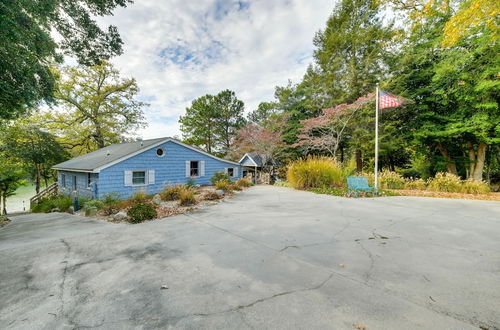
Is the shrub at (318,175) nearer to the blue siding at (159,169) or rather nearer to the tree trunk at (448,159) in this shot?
the blue siding at (159,169)

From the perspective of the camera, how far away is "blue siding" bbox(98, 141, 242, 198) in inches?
364

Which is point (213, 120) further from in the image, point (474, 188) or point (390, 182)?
point (474, 188)

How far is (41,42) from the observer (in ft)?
16.6

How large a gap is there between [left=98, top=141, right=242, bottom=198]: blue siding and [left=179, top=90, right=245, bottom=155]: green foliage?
35.5ft

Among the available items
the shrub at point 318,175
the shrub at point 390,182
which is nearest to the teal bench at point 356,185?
the shrub at point 318,175

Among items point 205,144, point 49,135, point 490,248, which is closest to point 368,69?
point 490,248

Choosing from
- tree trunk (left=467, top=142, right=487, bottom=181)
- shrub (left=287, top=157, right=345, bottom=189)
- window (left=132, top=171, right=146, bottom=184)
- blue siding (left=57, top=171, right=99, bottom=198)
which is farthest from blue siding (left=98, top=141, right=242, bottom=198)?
tree trunk (left=467, top=142, right=487, bottom=181)

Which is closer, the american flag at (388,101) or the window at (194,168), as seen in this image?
the american flag at (388,101)

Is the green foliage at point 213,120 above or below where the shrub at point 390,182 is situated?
above

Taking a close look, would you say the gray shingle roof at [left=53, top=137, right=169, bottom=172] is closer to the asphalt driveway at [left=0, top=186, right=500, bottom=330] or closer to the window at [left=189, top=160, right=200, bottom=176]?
the window at [left=189, top=160, right=200, bottom=176]

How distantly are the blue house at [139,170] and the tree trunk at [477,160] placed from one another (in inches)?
629

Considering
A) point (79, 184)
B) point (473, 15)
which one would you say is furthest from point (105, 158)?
point (473, 15)

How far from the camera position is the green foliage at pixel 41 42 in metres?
4.28

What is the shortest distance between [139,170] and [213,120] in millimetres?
15456
